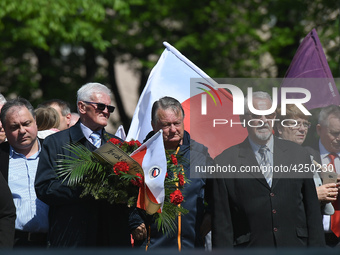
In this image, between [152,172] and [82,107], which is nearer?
[152,172]

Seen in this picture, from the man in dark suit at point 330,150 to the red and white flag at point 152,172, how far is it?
176 cm

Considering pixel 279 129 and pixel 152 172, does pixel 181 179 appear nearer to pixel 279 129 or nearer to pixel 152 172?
pixel 152 172

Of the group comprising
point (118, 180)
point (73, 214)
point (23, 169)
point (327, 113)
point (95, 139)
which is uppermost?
point (327, 113)

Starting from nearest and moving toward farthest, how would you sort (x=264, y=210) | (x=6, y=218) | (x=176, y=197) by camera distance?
(x=6, y=218) < (x=176, y=197) < (x=264, y=210)

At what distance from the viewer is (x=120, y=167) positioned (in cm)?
448

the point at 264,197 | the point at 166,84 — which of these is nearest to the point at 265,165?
the point at 264,197

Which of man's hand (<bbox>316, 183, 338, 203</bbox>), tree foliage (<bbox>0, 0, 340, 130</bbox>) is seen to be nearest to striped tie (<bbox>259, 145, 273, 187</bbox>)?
man's hand (<bbox>316, 183, 338, 203</bbox>)

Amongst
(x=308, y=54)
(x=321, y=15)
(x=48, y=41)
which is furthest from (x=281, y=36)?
(x=308, y=54)

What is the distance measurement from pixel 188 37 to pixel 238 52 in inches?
70.4

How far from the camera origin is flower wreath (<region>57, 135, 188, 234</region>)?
14.8 ft

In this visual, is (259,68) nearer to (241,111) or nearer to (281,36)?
(281,36)

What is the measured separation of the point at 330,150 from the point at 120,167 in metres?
2.22

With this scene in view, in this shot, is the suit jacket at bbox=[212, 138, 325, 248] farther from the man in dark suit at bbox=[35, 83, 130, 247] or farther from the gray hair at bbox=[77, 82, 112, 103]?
the gray hair at bbox=[77, 82, 112, 103]

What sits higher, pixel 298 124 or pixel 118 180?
pixel 298 124
